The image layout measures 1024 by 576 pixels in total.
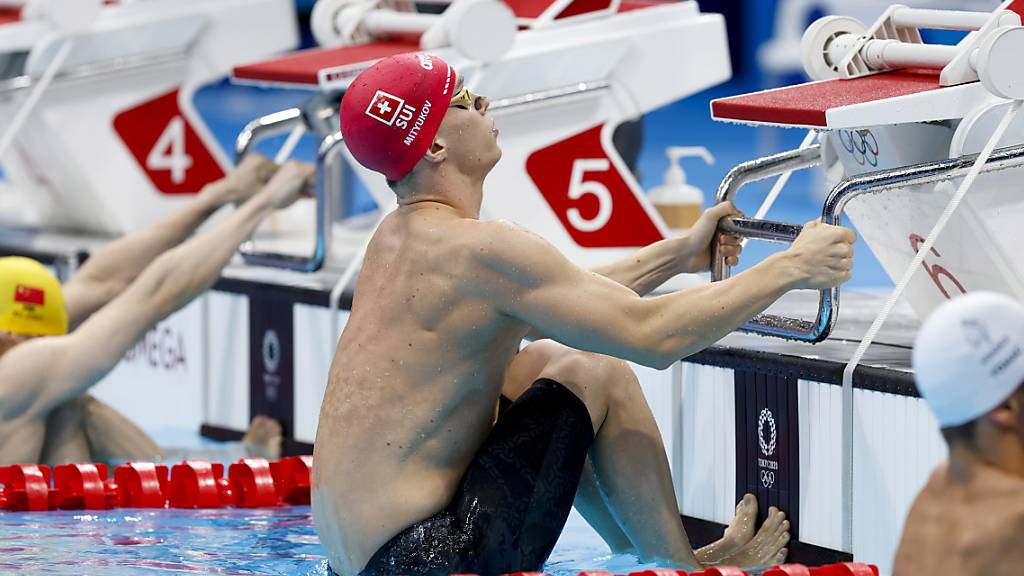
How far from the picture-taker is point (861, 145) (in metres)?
4.21

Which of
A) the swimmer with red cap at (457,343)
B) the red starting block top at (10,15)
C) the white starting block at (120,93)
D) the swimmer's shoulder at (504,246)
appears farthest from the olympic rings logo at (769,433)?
the red starting block top at (10,15)

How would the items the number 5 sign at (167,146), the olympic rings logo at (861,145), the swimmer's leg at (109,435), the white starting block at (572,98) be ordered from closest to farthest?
the olympic rings logo at (861,145) → the swimmer's leg at (109,435) → the white starting block at (572,98) → the number 5 sign at (167,146)

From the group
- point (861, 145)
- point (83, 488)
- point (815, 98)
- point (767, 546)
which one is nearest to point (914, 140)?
point (861, 145)

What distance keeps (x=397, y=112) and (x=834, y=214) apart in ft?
3.16

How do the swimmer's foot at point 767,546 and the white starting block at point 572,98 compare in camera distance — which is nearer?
the swimmer's foot at point 767,546

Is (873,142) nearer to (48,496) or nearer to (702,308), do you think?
(702,308)

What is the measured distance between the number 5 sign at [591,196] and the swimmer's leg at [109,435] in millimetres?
1411

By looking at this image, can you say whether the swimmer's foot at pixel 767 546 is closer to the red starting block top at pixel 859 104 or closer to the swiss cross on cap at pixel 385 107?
the red starting block top at pixel 859 104

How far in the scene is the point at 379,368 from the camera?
3.46 meters

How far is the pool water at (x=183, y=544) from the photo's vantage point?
4012 millimetres

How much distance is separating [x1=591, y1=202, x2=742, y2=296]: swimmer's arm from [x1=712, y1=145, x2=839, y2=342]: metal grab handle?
0.07 feet

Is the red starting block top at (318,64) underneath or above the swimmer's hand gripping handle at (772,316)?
above

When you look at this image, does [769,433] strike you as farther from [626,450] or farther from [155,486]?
[155,486]

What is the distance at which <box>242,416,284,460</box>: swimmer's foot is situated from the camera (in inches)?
223
